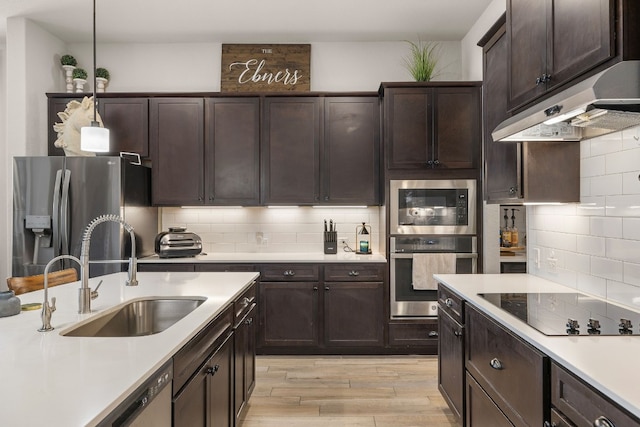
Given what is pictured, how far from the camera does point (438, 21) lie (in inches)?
156

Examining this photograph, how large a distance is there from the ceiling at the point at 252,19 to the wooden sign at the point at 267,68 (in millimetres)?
116

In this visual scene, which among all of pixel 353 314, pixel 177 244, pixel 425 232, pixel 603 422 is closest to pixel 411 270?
pixel 425 232

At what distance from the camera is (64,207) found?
3633mm

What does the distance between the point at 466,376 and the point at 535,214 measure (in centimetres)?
117

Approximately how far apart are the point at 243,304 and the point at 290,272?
1.39 m

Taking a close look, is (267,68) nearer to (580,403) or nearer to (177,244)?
(177,244)

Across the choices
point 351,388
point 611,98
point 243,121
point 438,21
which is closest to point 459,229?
point 351,388

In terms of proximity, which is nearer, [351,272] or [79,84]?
[351,272]

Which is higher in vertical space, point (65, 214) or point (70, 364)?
point (65, 214)

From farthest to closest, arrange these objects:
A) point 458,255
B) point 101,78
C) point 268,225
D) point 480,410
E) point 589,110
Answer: point 268,225
point 101,78
point 458,255
point 480,410
point 589,110

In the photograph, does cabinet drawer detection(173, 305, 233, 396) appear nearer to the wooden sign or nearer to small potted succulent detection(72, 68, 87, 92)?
the wooden sign

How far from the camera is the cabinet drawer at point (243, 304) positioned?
2.27 m

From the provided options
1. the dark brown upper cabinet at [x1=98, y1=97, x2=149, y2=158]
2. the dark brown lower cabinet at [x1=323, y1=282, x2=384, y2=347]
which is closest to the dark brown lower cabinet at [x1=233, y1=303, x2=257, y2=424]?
the dark brown lower cabinet at [x1=323, y1=282, x2=384, y2=347]

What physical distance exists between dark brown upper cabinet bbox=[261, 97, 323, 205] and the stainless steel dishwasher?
9.37 feet
